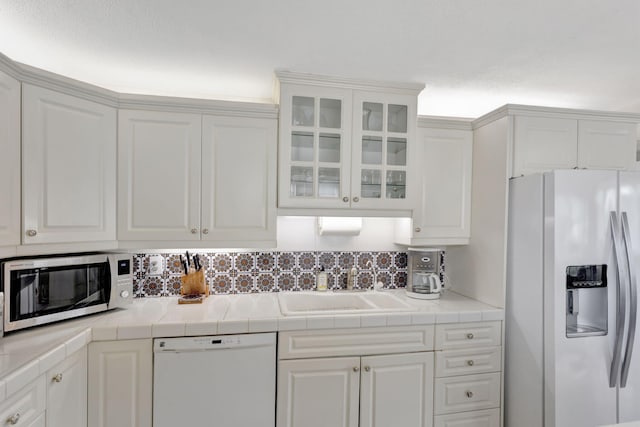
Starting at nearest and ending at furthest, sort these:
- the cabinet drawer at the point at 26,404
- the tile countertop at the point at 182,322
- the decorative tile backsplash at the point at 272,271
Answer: the cabinet drawer at the point at 26,404 < the tile countertop at the point at 182,322 < the decorative tile backsplash at the point at 272,271

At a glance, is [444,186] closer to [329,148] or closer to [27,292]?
[329,148]

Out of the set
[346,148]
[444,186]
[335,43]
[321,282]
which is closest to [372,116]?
[346,148]

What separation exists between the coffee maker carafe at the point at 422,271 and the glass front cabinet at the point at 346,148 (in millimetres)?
429

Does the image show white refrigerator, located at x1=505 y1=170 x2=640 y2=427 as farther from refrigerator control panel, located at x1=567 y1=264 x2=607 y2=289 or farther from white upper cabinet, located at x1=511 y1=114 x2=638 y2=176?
white upper cabinet, located at x1=511 y1=114 x2=638 y2=176

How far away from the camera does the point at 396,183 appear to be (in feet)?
7.10

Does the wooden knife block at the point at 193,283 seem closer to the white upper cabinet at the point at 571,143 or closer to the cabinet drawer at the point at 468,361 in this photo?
the cabinet drawer at the point at 468,361

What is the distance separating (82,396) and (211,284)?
0.88m

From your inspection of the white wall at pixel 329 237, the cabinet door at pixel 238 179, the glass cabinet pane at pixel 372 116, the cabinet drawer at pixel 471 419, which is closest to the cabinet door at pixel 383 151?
the glass cabinet pane at pixel 372 116

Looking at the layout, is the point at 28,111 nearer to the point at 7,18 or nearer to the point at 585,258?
the point at 7,18

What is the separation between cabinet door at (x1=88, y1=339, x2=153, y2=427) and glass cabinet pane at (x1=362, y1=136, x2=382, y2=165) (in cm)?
160

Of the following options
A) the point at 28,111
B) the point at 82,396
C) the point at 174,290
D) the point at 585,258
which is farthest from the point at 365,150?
the point at 82,396

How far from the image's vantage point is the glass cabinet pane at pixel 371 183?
2.13m

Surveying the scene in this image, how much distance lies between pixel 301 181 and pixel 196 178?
622 millimetres

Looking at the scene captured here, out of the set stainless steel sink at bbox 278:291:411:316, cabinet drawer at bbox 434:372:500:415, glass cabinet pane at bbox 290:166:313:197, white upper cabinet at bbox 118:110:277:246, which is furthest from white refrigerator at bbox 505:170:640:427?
white upper cabinet at bbox 118:110:277:246
